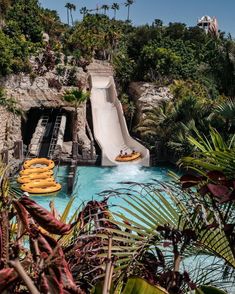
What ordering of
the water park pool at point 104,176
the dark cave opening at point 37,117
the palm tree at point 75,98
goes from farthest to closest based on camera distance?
the dark cave opening at point 37,117, the palm tree at point 75,98, the water park pool at point 104,176

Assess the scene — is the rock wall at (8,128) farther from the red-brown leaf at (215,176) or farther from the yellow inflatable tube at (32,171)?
the red-brown leaf at (215,176)

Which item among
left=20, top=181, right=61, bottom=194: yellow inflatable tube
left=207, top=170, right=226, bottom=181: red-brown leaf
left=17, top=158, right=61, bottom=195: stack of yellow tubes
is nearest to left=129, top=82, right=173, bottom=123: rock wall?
left=17, top=158, right=61, bottom=195: stack of yellow tubes

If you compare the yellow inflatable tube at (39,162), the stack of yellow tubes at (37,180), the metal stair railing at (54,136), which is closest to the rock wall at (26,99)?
the metal stair railing at (54,136)

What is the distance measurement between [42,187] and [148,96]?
36.5ft

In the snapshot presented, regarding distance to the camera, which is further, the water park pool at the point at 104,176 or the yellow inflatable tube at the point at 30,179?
the water park pool at the point at 104,176

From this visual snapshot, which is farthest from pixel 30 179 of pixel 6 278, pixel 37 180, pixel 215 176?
pixel 6 278

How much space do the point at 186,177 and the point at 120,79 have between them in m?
25.7

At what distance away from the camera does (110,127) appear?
74.2 feet

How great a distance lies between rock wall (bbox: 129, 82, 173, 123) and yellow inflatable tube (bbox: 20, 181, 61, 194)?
377 inches

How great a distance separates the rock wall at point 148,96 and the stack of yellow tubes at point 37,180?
28.5ft

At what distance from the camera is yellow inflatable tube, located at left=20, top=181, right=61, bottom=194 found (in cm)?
1323

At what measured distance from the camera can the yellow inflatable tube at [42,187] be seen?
13227 millimetres

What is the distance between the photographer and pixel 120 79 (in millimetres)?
26797

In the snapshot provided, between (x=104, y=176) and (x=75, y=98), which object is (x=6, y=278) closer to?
(x=104, y=176)
